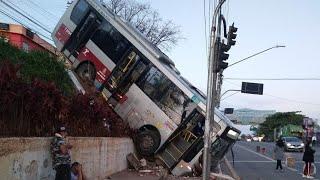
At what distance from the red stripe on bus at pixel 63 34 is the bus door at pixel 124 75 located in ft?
8.61

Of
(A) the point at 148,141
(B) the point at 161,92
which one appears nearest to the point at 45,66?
(B) the point at 161,92

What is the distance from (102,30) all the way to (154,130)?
440 centimetres

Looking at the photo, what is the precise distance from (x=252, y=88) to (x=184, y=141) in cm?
3909

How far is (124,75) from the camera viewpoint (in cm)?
2092

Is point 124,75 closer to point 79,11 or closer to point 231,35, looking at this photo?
point 79,11

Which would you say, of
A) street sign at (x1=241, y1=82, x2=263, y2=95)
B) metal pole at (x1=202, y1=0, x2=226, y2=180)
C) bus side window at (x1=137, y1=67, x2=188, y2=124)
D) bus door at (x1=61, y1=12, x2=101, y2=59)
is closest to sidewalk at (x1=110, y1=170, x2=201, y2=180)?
metal pole at (x1=202, y1=0, x2=226, y2=180)

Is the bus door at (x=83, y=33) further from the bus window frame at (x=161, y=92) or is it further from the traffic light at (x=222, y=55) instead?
the traffic light at (x=222, y=55)

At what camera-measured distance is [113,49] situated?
21094mm

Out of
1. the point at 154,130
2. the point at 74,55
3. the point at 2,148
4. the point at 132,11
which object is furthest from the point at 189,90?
the point at 132,11

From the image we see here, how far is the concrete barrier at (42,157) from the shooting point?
8859 millimetres

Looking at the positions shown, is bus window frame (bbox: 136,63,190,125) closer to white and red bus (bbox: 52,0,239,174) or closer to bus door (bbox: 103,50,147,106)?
white and red bus (bbox: 52,0,239,174)

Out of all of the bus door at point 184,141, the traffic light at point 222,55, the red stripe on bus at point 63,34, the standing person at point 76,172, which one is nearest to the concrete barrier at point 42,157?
the standing person at point 76,172

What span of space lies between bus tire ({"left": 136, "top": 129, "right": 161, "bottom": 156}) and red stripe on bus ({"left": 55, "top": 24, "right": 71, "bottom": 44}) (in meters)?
4.90

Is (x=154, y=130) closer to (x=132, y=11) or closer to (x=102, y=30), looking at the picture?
(x=102, y=30)
